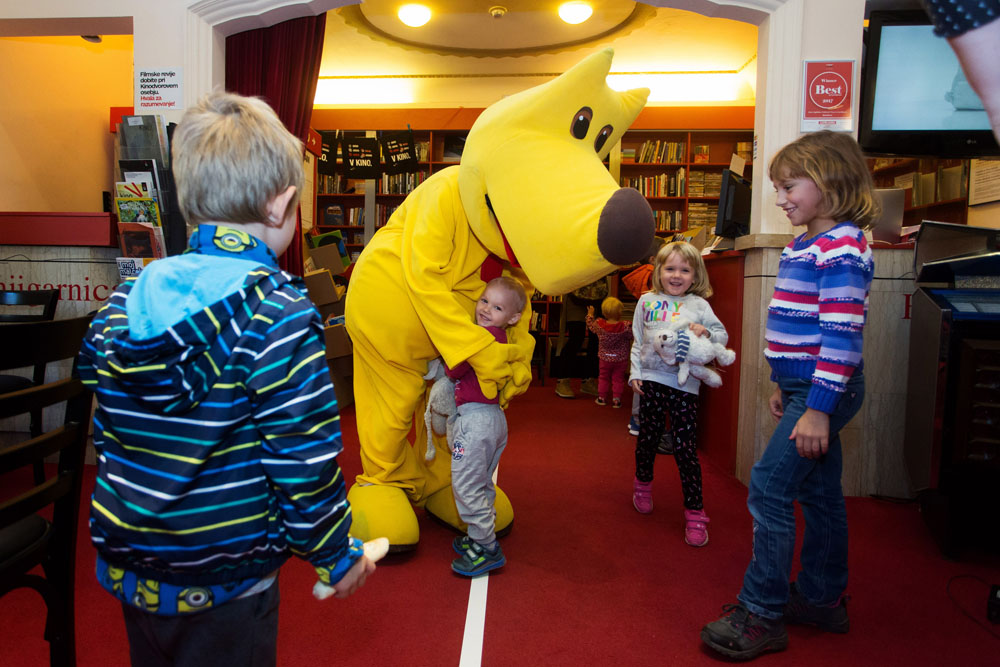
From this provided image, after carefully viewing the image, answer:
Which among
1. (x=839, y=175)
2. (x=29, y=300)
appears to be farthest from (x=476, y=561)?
(x=29, y=300)

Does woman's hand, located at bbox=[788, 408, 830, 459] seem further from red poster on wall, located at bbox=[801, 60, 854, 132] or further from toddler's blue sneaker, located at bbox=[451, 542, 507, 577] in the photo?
red poster on wall, located at bbox=[801, 60, 854, 132]

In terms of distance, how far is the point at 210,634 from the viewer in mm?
846

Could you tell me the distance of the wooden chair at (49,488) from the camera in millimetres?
961

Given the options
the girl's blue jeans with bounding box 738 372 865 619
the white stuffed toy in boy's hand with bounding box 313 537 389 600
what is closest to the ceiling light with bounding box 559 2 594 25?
the girl's blue jeans with bounding box 738 372 865 619

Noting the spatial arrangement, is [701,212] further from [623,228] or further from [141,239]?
[623,228]

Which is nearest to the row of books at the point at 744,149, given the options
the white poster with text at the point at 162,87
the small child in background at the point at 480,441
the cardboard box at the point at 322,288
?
the cardboard box at the point at 322,288

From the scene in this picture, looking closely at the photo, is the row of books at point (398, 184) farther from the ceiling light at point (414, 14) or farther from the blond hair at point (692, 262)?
the blond hair at point (692, 262)

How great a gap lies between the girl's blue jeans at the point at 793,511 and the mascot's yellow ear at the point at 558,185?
1.91ft

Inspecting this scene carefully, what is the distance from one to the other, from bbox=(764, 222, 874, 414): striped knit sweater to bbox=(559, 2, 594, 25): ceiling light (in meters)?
4.63

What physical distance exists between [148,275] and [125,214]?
239 centimetres

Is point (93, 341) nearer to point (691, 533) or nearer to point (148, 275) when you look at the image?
point (148, 275)

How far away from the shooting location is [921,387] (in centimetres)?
227

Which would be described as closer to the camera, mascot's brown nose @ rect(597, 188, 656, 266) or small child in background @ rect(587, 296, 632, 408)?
mascot's brown nose @ rect(597, 188, 656, 266)

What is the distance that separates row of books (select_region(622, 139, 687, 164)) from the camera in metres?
6.88
